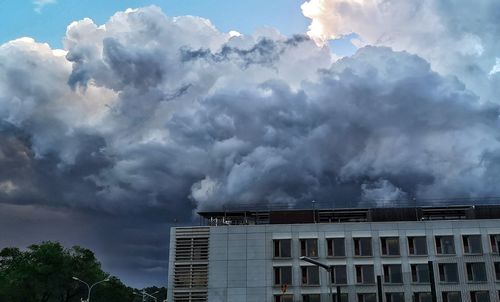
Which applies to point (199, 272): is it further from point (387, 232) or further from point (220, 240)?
point (387, 232)

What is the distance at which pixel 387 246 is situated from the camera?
7238 centimetres

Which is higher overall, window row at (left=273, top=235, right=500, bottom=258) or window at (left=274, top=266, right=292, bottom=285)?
window row at (left=273, top=235, right=500, bottom=258)

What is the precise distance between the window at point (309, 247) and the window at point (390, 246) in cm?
970

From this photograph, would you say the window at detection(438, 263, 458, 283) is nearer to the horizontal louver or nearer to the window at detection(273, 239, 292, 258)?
the window at detection(273, 239, 292, 258)

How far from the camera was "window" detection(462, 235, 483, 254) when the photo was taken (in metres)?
70.9

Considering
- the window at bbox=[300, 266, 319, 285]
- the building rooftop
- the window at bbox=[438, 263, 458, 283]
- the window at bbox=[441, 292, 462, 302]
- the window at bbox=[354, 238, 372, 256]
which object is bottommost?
the window at bbox=[441, 292, 462, 302]

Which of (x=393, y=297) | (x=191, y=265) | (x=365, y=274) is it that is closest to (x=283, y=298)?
(x=365, y=274)

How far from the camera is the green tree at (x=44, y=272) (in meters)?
96.1

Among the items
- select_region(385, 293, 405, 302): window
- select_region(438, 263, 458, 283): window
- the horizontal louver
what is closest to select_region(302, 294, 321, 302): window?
select_region(385, 293, 405, 302): window

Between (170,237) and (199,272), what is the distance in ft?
23.6

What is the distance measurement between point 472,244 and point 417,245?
7662mm

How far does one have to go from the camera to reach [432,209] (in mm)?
77188

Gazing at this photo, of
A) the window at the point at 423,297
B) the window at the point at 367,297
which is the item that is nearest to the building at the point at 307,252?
the window at the point at 367,297

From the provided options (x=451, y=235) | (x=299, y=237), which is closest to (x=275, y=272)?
(x=299, y=237)
